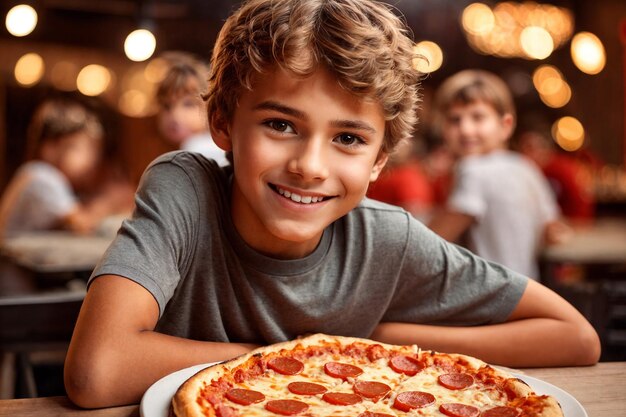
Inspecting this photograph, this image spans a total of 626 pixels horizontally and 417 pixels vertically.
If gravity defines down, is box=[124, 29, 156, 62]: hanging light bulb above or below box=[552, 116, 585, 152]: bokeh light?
above

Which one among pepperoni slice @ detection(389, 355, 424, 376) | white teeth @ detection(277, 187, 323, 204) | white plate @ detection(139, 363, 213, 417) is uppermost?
white teeth @ detection(277, 187, 323, 204)

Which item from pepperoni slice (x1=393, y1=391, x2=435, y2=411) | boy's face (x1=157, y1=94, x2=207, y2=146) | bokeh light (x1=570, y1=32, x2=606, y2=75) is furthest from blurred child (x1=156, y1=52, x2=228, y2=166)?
bokeh light (x1=570, y1=32, x2=606, y2=75)

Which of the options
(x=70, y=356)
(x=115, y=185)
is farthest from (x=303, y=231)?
(x=115, y=185)

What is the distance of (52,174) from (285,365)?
4.20m

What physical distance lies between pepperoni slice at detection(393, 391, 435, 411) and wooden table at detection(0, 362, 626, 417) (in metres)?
0.28

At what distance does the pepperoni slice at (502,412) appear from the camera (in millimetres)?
1187

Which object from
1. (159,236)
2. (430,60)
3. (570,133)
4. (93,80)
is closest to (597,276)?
(430,60)

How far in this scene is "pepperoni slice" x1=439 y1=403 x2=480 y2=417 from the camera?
1.19m

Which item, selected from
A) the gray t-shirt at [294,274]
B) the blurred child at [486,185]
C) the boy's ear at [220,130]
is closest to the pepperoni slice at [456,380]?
the gray t-shirt at [294,274]

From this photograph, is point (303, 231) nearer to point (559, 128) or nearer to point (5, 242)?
point (5, 242)

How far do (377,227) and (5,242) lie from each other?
335 cm

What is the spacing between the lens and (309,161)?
1.41 meters

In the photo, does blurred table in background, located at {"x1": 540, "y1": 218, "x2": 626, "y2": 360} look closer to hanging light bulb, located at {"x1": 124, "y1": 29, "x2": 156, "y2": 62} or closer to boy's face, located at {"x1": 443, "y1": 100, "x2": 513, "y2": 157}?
boy's face, located at {"x1": 443, "y1": 100, "x2": 513, "y2": 157}

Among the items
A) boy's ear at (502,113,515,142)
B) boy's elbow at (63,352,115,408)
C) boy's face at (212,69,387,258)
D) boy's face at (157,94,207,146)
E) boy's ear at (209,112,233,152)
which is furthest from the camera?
boy's ear at (502,113,515,142)
